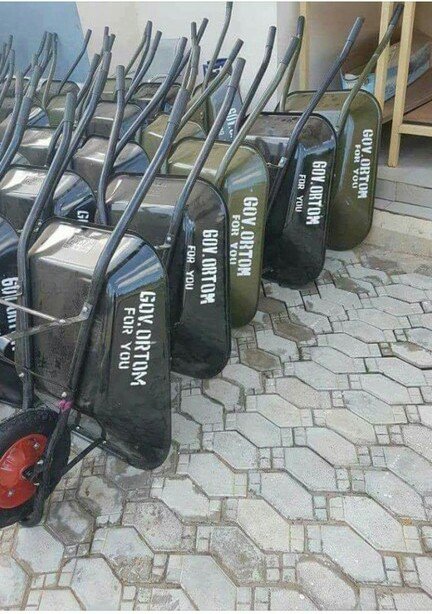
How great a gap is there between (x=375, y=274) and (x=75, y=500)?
1745mm

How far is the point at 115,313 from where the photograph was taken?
135 cm

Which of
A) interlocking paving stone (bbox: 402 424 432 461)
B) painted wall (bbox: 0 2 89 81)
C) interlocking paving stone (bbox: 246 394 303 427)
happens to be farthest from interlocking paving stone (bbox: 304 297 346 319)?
painted wall (bbox: 0 2 89 81)

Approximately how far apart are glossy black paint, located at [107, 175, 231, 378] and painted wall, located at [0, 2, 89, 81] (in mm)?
2581

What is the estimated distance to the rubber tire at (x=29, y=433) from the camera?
52.9 inches

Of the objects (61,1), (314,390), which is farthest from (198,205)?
(61,1)

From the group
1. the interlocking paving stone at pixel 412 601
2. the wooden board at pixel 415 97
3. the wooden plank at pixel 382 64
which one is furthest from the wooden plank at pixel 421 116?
the interlocking paving stone at pixel 412 601

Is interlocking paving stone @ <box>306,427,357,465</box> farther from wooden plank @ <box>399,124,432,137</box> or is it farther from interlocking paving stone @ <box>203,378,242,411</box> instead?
wooden plank @ <box>399,124,432,137</box>

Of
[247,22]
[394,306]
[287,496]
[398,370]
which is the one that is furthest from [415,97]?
[287,496]

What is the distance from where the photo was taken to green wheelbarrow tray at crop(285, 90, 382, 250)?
2354mm

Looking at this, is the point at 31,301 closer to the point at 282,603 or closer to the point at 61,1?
the point at 282,603

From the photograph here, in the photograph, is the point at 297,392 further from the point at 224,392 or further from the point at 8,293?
the point at 8,293

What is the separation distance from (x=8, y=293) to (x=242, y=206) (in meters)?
0.91

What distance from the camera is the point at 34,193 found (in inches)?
75.2

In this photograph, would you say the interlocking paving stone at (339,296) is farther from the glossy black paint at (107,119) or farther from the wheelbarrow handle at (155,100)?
the glossy black paint at (107,119)
